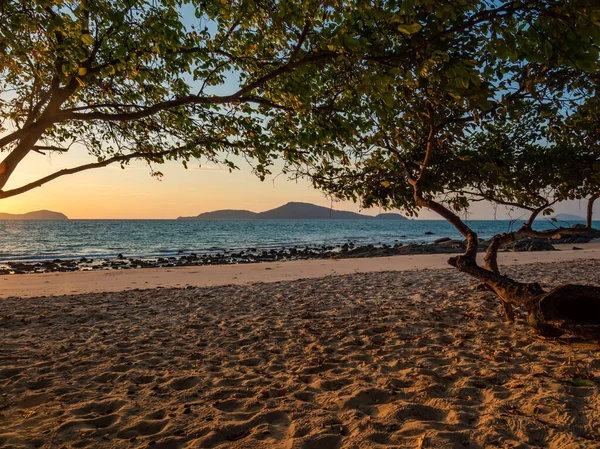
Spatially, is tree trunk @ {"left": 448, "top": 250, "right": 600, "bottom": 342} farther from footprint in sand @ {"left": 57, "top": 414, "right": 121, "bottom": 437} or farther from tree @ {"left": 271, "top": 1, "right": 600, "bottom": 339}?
footprint in sand @ {"left": 57, "top": 414, "right": 121, "bottom": 437}

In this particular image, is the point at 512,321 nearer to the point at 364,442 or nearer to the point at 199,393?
the point at 364,442

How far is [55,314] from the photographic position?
31.8 ft

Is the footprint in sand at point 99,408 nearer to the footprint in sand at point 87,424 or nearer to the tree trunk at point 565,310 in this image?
the footprint in sand at point 87,424

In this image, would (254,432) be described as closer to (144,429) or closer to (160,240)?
(144,429)

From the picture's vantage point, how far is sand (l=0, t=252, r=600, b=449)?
12.5 feet

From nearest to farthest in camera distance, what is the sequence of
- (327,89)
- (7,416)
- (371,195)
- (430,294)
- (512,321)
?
(7,416)
(327,89)
(512,321)
(371,195)
(430,294)

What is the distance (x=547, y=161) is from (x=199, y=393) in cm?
686

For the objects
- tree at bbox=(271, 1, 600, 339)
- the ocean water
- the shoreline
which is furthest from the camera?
the ocean water

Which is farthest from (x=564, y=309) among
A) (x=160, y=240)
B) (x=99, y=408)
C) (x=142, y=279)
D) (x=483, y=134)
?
(x=160, y=240)

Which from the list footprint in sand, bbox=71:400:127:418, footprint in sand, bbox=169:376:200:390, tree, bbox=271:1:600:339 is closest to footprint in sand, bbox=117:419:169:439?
footprint in sand, bbox=71:400:127:418

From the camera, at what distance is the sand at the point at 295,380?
3.82m

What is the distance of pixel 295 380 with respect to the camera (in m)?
5.30

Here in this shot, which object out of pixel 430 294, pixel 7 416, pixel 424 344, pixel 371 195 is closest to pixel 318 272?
pixel 430 294

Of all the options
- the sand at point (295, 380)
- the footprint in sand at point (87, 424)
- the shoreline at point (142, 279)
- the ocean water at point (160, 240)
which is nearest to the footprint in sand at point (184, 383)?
the sand at point (295, 380)
